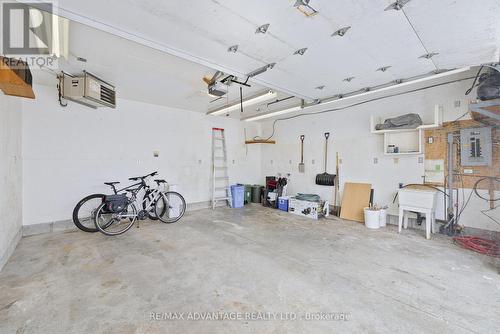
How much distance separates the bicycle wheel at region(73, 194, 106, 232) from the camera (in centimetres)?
373

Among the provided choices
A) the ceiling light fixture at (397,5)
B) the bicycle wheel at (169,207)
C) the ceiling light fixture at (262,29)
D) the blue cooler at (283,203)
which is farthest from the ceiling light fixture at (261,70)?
the blue cooler at (283,203)

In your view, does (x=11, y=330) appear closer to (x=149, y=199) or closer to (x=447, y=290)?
(x=149, y=199)

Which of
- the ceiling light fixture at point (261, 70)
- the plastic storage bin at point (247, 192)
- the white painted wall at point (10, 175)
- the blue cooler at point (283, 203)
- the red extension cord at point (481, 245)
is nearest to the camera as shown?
the white painted wall at point (10, 175)

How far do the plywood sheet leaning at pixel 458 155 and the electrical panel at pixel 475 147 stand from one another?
8cm

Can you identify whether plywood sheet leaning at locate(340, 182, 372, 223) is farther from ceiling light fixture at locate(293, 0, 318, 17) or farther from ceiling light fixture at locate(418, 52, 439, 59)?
ceiling light fixture at locate(293, 0, 318, 17)

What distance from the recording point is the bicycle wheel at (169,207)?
15.1 ft

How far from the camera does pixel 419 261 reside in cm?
275

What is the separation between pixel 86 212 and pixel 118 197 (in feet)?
2.49

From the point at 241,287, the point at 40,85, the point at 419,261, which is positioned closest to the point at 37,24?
the point at 40,85

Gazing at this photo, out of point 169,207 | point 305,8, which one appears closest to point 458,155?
point 305,8

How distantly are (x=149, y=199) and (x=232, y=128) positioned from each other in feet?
10.2

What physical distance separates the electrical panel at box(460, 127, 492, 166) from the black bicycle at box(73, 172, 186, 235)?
5.21 m

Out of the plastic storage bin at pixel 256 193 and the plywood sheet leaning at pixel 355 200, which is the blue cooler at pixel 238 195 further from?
the plywood sheet leaning at pixel 355 200

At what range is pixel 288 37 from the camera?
7.13ft
